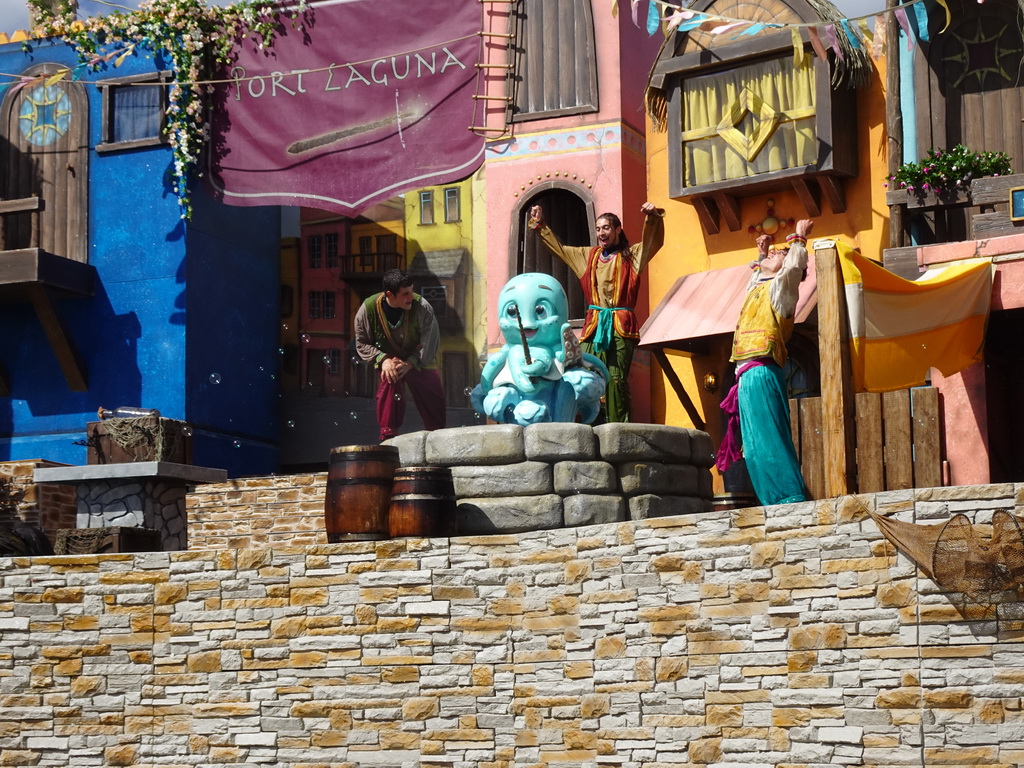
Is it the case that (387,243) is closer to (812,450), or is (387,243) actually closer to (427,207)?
(427,207)

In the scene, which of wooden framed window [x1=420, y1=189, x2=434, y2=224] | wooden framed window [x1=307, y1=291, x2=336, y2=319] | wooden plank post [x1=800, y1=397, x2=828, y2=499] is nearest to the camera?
wooden plank post [x1=800, y1=397, x2=828, y2=499]

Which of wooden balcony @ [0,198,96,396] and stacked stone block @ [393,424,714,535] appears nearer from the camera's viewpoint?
stacked stone block @ [393,424,714,535]

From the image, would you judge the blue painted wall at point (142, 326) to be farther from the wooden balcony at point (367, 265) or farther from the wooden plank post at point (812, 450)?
the wooden plank post at point (812, 450)

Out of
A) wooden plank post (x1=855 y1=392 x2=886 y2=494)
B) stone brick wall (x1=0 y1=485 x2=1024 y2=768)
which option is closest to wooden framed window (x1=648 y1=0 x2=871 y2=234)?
wooden plank post (x1=855 y1=392 x2=886 y2=494)

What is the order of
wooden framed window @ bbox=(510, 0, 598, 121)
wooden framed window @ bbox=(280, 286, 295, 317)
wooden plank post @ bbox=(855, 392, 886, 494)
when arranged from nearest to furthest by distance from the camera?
wooden plank post @ bbox=(855, 392, 886, 494), wooden framed window @ bbox=(510, 0, 598, 121), wooden framed window @ bbox=(280, 286, 295, 317)

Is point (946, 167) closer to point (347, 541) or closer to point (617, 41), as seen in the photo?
point (617, 41)

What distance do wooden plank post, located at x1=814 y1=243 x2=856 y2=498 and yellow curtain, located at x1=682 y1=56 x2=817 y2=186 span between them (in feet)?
17.0

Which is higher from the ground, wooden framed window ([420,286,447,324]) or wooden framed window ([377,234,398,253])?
wooden framed window ([377,234,398,253])

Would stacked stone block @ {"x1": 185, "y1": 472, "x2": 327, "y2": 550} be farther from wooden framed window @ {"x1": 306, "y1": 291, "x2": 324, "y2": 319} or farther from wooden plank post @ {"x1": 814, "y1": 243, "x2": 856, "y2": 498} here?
wooden plank post @ {"x1": 814, "y1": 243, "x2": 856, "y2": 498}

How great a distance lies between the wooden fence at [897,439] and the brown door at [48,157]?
9993 millimetres

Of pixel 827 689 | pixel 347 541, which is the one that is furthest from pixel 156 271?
pixel 827 689

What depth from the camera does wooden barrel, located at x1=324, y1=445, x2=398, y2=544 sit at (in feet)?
33.4

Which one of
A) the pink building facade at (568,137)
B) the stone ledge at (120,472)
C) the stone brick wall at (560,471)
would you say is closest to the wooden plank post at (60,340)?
the stone ledge at (120,472)

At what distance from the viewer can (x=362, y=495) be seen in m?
10.2
